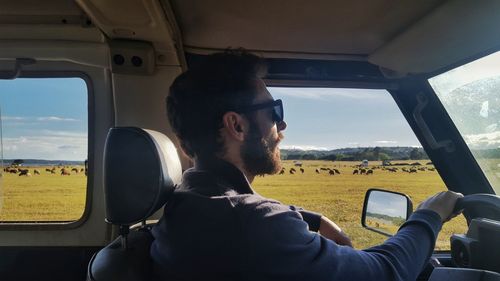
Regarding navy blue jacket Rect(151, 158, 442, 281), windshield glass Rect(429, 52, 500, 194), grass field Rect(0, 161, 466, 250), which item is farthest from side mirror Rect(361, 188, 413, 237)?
windshield glass Rect(429, 52, 500, 194)

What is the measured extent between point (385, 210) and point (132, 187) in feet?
4.51

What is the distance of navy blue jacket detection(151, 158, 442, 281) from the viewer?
1.24 meters

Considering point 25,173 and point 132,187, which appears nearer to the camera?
point 132,187

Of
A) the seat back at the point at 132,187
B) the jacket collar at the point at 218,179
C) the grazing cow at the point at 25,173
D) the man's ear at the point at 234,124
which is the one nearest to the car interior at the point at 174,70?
the seat back at the point at 132,187

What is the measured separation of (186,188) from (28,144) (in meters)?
2.04

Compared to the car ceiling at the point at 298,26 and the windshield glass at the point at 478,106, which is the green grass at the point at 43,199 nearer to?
the car ceiling at the point at 298,26

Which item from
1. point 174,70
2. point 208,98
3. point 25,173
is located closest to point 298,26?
point 174,70

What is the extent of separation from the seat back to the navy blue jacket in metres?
0.08

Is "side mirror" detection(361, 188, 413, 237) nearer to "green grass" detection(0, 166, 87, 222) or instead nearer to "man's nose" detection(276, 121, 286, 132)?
"man's nose" detection(276, 121, 286, 132)

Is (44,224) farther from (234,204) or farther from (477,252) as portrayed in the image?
(477,252)

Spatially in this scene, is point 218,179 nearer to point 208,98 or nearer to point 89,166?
point 208,98

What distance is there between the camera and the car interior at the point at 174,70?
59.9 inches

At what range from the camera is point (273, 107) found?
1662 mm

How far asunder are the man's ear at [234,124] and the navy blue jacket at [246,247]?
209 millimetres
